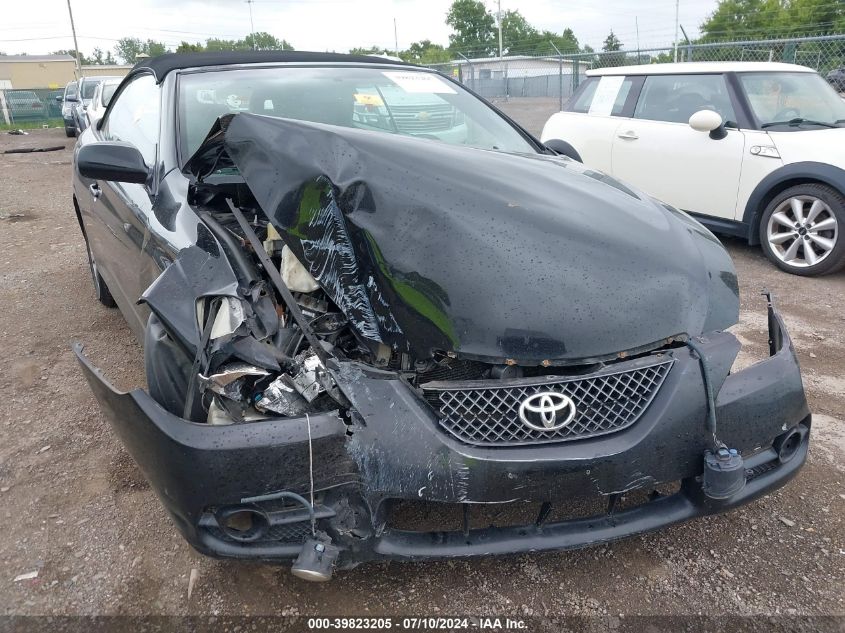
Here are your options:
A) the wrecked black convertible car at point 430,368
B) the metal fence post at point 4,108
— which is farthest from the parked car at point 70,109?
the wrecked black convertible car at point 430,368

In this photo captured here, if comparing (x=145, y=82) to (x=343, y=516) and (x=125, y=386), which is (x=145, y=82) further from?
(x=343, y=516)

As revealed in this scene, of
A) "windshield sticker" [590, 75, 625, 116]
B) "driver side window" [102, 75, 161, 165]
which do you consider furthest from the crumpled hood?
"driver side window" [102, 75, 161, 165]

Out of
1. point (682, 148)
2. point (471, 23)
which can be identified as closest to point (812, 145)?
point (682, 148)

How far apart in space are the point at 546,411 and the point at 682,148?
470cm

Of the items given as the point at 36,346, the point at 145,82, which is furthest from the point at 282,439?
the point at 36,346

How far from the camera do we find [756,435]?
1.94 metres

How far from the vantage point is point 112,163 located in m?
2.61

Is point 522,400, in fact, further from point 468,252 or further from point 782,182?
point 782,182

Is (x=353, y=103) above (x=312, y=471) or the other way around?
above

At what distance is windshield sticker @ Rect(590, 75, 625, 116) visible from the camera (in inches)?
254

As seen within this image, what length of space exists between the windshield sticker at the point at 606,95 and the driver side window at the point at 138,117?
450 cm

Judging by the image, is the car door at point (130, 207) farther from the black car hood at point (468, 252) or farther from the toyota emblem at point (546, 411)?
the toyota emblem at point (546, 411)

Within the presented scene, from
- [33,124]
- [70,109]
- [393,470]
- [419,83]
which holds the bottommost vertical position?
[393,470]

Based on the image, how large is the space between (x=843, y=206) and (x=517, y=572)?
4.29 m
